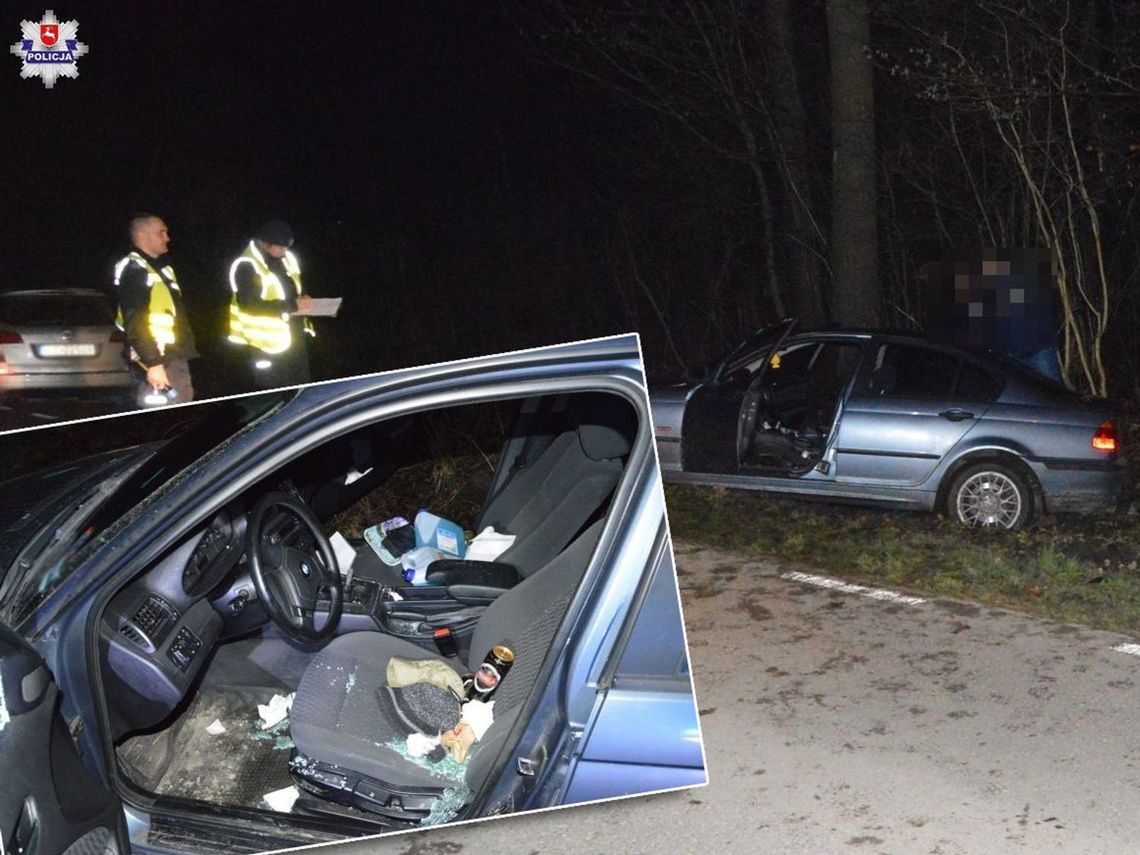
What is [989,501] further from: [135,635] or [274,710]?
[135,635]

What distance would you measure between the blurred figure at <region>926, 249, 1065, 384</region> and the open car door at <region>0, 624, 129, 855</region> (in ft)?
21.9

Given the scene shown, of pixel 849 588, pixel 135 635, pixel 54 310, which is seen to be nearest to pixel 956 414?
pixel 849 588

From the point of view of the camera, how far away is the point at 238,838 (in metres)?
3.35

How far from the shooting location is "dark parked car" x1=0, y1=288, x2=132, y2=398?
12195 mm

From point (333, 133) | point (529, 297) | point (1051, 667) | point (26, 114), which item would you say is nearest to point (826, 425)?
point (1051, 667)

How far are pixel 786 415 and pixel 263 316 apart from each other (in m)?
3.78

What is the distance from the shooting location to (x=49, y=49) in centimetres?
3094

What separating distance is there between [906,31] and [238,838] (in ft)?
36.5

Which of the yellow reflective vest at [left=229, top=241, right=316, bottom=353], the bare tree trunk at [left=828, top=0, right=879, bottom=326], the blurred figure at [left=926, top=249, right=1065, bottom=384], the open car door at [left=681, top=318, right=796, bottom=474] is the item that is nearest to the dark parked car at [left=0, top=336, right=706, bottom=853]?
the open car door at [left=681, top=318, right=796, bottom=474]

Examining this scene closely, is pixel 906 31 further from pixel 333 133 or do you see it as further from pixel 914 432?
pixel 333 133

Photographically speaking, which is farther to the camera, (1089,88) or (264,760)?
(1089,88)

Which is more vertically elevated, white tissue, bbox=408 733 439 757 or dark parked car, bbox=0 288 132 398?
dark parked car, bbox=0 288 132 398

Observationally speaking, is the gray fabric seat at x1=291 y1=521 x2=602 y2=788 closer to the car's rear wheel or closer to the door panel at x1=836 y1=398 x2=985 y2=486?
the door panel at x1=836 y1=398 x2=985 y2=486

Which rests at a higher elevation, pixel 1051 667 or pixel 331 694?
pixel 331 694
